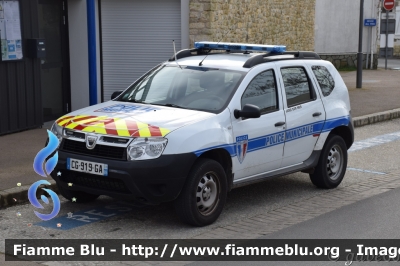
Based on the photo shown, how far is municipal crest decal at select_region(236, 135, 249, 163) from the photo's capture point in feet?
25.0

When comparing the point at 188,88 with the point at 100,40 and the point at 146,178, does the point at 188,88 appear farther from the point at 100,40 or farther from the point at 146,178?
the point at 100,40

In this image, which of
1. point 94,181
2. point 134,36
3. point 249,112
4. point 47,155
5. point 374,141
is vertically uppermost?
point 134,36

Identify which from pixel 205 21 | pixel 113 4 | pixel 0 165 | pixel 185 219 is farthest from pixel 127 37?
pixel 185 219

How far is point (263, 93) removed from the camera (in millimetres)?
8203

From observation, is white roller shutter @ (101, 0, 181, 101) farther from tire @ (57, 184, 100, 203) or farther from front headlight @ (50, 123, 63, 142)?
front headlight @ (50, 123, 63, 142)

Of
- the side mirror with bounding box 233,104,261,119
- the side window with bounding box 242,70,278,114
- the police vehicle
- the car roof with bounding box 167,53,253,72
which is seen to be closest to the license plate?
the police vehicle

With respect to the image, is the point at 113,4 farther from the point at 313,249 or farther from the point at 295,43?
the point at 313,249

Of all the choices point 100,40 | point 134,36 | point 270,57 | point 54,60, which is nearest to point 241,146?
point 270,57

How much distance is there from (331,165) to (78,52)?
6873mm

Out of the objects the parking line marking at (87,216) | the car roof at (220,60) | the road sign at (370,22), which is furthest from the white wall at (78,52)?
the road sign at (370,22)

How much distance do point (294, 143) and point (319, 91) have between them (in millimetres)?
941

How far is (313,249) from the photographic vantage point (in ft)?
21.6

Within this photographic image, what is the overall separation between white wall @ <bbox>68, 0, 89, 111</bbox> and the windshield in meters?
5.92

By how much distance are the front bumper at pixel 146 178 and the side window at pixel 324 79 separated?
2.76 metres
